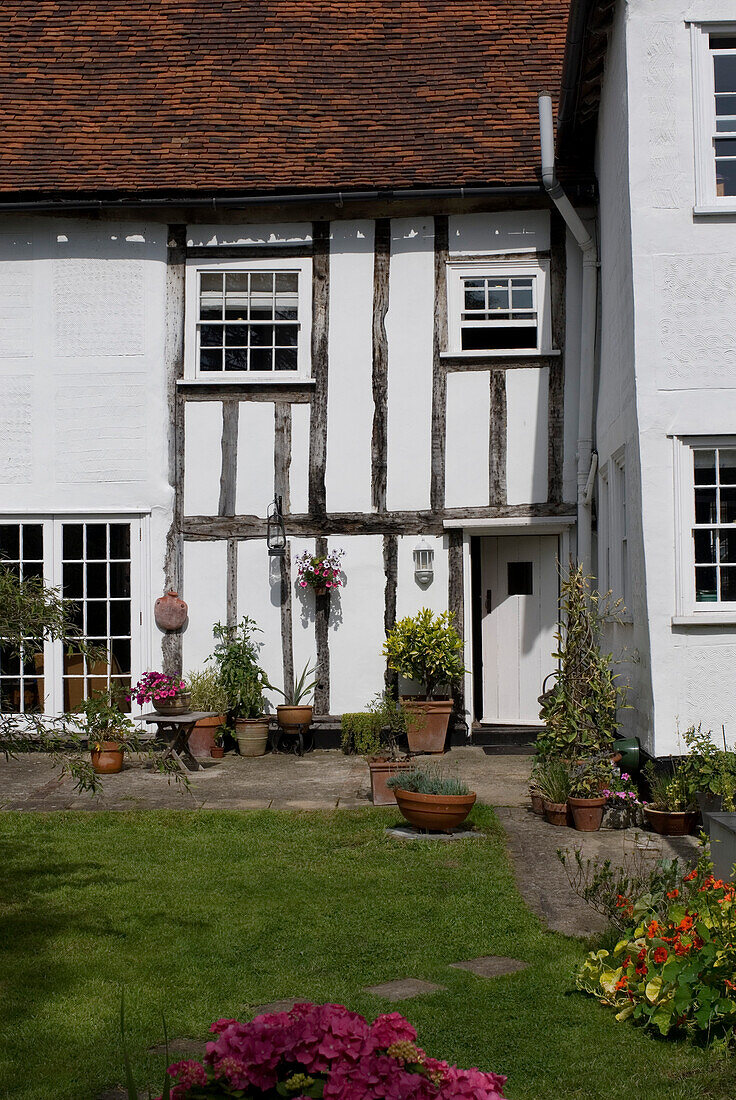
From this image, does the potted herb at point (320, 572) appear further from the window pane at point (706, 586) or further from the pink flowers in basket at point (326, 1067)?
the pink flowers in basket at point (326, 1067)

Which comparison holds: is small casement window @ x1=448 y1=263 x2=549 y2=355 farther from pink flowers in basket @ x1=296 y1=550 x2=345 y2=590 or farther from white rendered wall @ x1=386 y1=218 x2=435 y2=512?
pink flowers in basket @ x1=296 y1=550 x2=345 y2=590

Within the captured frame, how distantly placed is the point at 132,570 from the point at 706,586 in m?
6.26

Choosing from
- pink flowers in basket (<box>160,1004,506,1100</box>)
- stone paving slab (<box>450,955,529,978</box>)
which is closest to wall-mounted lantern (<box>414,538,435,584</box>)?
stone paving slab (<box>450,955,529,978</box>)

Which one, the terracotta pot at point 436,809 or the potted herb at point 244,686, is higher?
the potted herb at point 244,686

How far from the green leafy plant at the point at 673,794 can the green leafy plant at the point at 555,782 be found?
23.3 inches

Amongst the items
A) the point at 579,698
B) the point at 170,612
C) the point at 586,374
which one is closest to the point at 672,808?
the point at 579,698

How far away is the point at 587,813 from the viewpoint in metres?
7.78

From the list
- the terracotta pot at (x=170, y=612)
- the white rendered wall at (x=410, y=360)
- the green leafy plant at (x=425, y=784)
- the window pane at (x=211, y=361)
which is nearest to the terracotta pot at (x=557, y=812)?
the green leafy plant at (x=425, y=784)

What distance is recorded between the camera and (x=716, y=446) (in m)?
8.49

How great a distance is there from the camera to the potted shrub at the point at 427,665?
11.4 metres

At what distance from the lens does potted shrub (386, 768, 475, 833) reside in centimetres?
742

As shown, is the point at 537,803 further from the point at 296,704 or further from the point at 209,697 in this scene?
the point at 209,697

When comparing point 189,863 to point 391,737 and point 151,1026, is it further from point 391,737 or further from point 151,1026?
point 391,737

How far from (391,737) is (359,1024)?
896 centimetres
